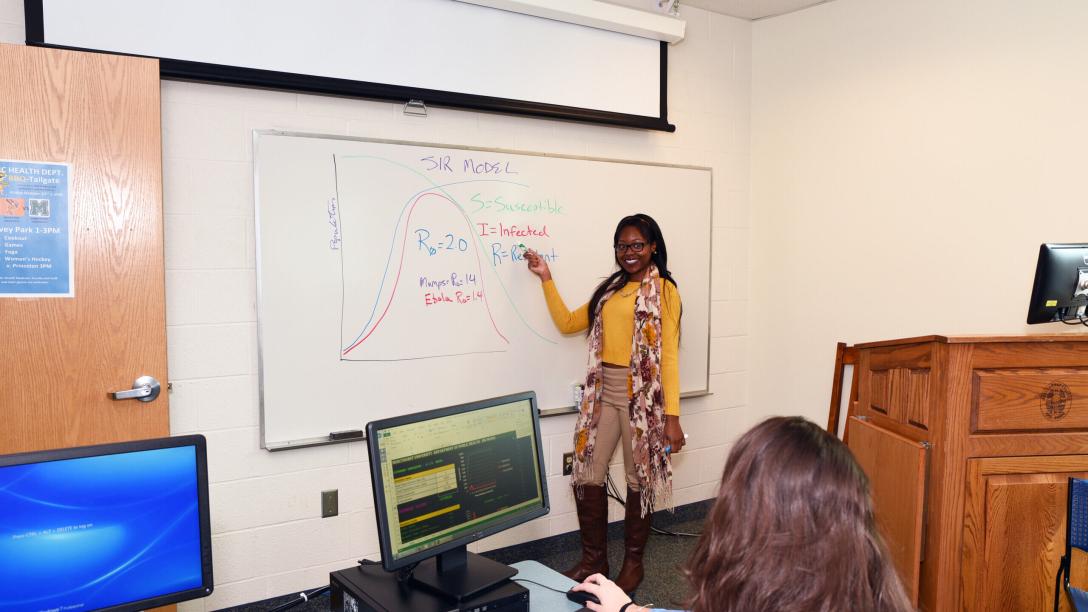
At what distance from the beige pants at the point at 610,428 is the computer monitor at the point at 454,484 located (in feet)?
4.39

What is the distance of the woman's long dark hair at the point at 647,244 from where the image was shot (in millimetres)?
2979

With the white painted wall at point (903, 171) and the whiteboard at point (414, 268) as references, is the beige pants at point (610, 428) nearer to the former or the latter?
the whiteboard at point (414, 268)

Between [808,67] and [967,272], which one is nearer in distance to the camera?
[967,272]

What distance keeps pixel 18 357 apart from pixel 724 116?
10.6ft

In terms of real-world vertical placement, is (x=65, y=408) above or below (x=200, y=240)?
below

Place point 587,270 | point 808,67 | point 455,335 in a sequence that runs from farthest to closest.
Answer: point 808,67 < point 587,270 < point 455,335

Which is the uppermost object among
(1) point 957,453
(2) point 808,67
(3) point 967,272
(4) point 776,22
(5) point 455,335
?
(4) point 776,22

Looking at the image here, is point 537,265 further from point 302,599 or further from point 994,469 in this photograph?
point 994,469

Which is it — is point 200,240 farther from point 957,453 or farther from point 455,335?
point 957,453

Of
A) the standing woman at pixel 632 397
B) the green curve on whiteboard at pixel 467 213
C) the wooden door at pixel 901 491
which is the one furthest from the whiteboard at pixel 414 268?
the wooden door at pixel 901 491

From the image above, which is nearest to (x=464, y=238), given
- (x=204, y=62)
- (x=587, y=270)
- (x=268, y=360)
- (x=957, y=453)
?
(x=587, y=270)

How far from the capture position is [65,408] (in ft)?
7.20

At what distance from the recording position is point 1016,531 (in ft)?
6.15

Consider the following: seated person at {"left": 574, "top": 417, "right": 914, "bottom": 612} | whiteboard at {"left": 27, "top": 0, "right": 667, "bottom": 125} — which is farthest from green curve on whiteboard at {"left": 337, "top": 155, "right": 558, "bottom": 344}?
seated person at {"left": 574, "top": 417, "right": 914, "bottom": 612}
